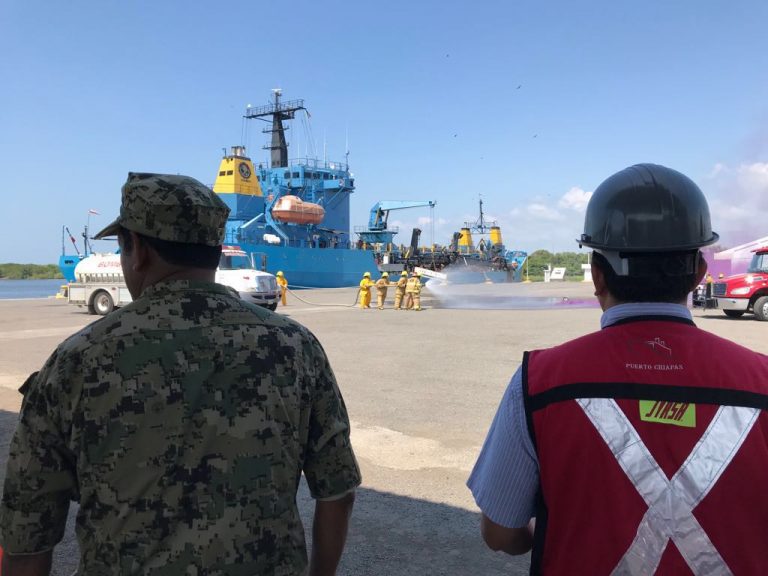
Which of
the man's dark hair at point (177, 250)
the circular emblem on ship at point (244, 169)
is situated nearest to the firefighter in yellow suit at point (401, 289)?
the man's dark hair at point (177, 250)

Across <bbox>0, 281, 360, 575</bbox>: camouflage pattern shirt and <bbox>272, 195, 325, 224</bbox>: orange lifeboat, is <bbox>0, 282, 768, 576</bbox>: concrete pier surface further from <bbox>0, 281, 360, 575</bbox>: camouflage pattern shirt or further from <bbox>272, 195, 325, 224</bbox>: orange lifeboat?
<bbox>272, 195, 325, 224</bbox>: orange lifeboat

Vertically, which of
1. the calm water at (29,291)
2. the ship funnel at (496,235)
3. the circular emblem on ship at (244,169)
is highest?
the circular emblem on ship at (244,169)

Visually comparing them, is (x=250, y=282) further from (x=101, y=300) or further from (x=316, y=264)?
(x=316, y=264)

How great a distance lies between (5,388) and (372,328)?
8.74 metres

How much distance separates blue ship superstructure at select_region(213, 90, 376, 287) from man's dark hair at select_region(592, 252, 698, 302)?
123ft

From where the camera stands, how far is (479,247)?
63.2 m

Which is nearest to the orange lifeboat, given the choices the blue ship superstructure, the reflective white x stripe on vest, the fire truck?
the blue ship superstructure

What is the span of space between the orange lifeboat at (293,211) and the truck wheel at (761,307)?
3134 cm

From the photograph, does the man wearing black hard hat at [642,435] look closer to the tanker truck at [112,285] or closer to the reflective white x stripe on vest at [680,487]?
the reflective white x stripe on vest at [680,487]

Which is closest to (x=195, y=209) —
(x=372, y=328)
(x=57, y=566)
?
(x=57, y=566)

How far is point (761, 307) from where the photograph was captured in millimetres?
16594

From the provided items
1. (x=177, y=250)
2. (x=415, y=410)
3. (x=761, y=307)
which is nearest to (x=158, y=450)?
(x=177, y=250)

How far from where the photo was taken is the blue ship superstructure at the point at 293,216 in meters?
42.0

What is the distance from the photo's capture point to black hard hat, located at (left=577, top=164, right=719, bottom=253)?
1.47m
